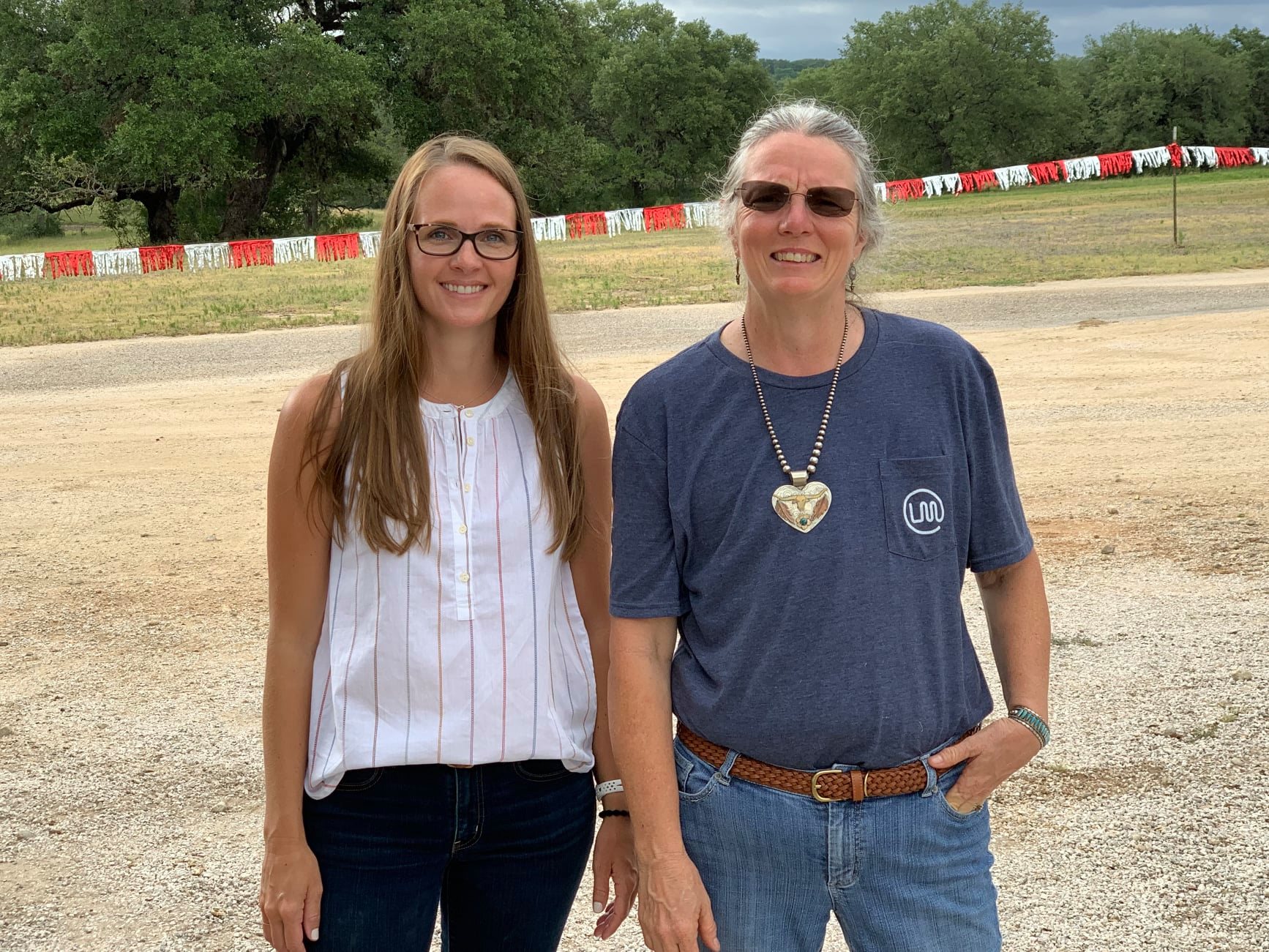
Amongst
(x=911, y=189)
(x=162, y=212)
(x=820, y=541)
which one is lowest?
(x=820, y=541)

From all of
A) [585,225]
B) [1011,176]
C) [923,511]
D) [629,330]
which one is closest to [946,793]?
[923,511]

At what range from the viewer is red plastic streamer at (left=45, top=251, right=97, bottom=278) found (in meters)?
31.4

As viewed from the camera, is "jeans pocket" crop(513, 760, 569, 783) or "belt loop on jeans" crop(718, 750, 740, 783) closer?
"belt loop on jeans" crop(718, 750, 740, 783)

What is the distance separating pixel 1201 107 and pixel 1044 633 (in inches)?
3130

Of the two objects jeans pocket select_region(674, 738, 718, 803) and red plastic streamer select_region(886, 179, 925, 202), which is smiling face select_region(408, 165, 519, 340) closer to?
jeans pocket select_region(674, 738, 718, 803)

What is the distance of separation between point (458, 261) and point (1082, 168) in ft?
186

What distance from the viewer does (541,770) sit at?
2.21 m

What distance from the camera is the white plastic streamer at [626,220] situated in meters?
41.3

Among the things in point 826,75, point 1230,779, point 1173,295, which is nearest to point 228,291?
point 1173,295

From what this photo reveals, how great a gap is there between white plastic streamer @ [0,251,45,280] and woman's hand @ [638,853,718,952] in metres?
31.6

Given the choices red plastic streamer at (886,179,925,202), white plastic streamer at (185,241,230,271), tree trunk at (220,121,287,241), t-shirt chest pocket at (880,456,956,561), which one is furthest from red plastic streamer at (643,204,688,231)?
t-shirt chest pocket at (880,456,956,561)

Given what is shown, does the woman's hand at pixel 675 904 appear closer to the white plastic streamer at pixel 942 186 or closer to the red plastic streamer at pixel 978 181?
the white plastic streamer at pixel 942 186

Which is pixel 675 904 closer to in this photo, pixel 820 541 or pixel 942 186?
pixel 820 541

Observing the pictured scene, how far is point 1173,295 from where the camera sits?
59.0ft
